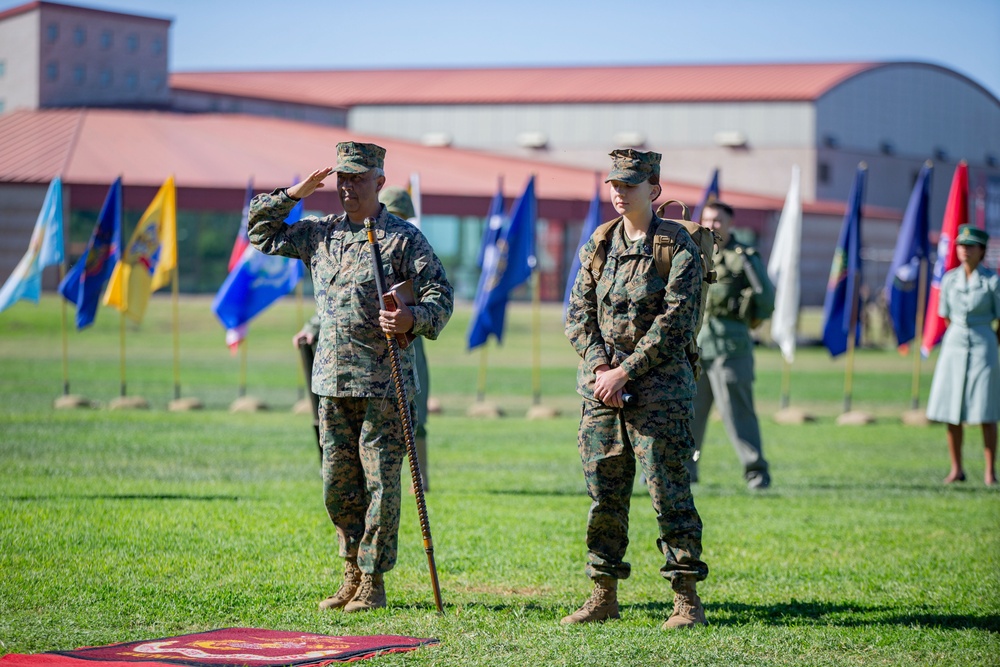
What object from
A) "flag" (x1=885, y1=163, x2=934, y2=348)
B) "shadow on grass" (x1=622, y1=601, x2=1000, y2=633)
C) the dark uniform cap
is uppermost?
"flag" (x1=885, y1=163, x2=934, y2=348)

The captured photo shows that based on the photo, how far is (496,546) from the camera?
8312 millimetres

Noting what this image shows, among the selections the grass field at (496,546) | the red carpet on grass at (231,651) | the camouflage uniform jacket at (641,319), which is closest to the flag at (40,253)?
the grass field at (496,546)

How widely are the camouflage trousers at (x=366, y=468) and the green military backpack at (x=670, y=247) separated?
4.07ft

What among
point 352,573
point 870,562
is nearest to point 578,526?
point 870,562

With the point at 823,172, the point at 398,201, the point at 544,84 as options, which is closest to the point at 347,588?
the point at 398,201

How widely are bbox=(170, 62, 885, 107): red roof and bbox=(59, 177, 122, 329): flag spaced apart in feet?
111

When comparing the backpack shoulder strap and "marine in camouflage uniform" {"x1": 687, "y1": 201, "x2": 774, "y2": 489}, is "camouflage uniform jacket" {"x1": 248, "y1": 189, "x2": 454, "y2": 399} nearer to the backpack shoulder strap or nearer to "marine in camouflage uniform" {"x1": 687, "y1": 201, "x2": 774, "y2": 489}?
the backpack shoulder strap

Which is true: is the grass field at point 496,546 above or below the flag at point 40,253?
below

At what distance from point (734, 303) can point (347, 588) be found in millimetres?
5353

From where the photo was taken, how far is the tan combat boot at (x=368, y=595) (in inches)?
253

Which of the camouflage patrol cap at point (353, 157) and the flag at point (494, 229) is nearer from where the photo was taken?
the camouflage patrol cap at point (353, 157)

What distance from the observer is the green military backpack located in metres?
6.12

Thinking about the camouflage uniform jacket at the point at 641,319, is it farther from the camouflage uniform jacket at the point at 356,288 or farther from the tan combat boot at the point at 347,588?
the tan combat boot at the point at 347,588

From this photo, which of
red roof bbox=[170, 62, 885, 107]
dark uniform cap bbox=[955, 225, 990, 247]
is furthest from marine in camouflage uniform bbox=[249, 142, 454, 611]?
red roof bbox=[170, 62, 885, 107]
